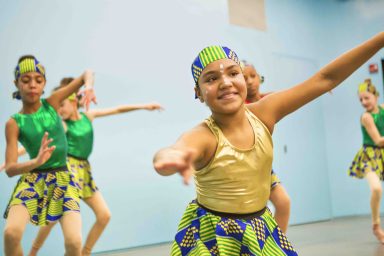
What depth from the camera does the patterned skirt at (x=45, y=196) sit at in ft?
10.9

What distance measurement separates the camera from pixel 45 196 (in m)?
3.40

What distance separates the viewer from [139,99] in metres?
6.35

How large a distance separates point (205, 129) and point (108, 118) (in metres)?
4.22

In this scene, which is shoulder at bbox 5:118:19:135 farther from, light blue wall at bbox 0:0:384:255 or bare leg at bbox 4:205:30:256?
light blue wall at bbox 0:0:384:255

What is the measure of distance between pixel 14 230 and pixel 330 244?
3.22m

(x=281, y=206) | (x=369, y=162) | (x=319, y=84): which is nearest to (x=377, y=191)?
(x=369, y=162)

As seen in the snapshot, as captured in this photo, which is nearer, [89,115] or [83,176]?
[83,176]

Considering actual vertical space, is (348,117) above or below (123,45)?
below

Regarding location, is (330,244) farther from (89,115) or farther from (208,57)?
(208,57)

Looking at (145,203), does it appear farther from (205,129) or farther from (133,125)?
(205,129)

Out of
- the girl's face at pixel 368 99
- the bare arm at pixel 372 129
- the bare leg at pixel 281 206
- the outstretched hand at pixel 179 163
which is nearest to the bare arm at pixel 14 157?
the bare leg at pixel 281 206

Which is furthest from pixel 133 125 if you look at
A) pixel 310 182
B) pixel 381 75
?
pixel 381 75

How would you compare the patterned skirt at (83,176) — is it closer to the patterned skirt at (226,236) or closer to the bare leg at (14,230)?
the bare leg at (14,230)

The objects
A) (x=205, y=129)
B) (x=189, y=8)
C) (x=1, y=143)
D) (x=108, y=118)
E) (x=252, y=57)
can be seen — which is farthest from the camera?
(x=252, y=57)
